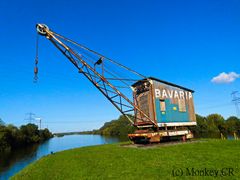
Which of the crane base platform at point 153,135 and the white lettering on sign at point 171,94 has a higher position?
the white lettering on sign at point 171,94

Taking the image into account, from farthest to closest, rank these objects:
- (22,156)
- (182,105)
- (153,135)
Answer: (22,156), (182,105), (153,135)

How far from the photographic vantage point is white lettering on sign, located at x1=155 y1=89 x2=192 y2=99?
2294cm

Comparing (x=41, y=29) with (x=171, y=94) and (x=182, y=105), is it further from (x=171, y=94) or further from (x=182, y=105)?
(x=182, y=105)

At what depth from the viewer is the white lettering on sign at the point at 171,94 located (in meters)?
22.9

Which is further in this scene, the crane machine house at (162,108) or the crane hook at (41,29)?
the crane machine house at (162,108)

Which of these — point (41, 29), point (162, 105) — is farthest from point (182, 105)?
point (41, 29)

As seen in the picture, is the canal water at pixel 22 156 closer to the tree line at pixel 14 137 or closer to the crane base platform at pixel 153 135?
the tree line at pixel 14 137

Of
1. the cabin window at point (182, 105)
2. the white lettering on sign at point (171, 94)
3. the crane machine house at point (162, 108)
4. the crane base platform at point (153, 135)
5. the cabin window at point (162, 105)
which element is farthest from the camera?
the cabin window at point (182, 105)

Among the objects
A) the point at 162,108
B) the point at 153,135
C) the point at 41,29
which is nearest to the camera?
the point at 41,29

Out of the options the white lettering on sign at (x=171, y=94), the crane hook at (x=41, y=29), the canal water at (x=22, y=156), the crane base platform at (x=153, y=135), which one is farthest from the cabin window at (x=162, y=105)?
the canal water at (x=22, y=156)

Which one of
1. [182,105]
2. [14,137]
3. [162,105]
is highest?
[182,105]

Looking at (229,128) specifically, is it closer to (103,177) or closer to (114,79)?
(114,79)

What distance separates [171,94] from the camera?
24.2m

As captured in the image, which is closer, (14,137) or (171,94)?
(171,94)
